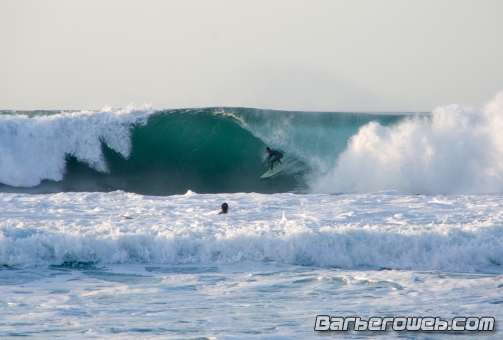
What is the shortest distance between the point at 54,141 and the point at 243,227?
1157cm

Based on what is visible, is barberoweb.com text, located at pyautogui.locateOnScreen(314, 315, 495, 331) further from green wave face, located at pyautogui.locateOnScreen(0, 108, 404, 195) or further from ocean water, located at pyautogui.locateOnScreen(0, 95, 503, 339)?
green wave face, located at pyautogui.locateOnScreen(0, 108, 404, 195)

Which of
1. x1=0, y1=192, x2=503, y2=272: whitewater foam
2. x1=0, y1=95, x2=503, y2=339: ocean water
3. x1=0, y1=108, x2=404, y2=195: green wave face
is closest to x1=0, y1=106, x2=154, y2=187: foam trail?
x1=0, y1=95, x2=503, y2=339: ocean water

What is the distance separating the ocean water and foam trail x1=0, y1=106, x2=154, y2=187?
0.15 ft

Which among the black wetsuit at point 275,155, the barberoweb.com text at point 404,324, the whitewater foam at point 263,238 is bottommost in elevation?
the barberoweb.com text at point 404,324

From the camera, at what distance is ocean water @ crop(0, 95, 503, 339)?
5875 millimetres

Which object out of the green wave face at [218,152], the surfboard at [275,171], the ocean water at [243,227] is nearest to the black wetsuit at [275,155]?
the surfboard at [275,171]

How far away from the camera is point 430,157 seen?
16.8 metres

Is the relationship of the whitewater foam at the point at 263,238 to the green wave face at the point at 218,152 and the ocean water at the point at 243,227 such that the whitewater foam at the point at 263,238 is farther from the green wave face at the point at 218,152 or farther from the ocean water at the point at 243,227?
the green wave face at the point at 218,152

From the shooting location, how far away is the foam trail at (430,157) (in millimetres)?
16109

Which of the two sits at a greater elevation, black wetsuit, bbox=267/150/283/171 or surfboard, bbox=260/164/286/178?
black wetsuit, bbox=267/150/283/171

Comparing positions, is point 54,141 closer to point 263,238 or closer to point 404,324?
point 263,238

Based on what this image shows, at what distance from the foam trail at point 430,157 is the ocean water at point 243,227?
5 cm

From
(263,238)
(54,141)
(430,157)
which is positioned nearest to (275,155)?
(430,157)

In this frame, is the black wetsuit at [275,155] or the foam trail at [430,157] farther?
the black wetsuit at [275,155]
